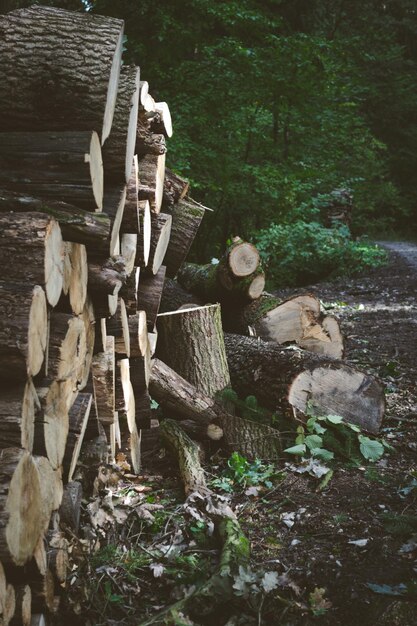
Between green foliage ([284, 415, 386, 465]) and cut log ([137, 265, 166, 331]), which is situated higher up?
cut log ([137, 265, 166, 331])

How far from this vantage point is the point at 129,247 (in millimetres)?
3926

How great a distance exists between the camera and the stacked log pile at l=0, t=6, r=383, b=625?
2285mm

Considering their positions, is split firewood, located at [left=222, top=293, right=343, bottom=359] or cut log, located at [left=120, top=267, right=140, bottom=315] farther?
split firewood, located at [left=222, top=293, right=343, bottom=359]

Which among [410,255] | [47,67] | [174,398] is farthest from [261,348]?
[410,255]

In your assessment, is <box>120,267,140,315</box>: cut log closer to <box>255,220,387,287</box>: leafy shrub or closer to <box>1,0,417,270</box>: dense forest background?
<box>1,0,417,270</box>: dense forest background

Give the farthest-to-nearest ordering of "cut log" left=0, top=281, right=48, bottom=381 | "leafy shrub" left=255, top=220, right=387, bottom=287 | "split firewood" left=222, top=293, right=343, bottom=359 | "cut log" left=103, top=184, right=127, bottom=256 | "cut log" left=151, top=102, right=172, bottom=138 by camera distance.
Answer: "leafy shrub" left=255, top=220, right=387, bottom=287 → "split firewood" left=222, top=293, right=343, bottom=359 → "cut log" left=151, top=102, right=172, bottom=138 → "cut log" left=103, top=184, right=127, bottom=256 → "cut log" left=0, top=281, right=48, bottom=381

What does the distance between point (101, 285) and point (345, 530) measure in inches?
71.7

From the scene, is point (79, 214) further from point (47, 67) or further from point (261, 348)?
point (261, 348)

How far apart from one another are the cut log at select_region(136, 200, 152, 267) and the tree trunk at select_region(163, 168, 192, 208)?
2.52 feet

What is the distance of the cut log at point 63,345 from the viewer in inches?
104

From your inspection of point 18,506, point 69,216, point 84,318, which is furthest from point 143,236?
point 18,506

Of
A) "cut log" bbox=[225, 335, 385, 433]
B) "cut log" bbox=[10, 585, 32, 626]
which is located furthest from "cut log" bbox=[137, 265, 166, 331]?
"cut log" bbox=[10, 585, 32, 626]

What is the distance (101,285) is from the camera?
321cm

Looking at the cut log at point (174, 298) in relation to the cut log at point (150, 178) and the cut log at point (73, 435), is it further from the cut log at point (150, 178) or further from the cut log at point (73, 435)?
the cut log at point (73, 435)
